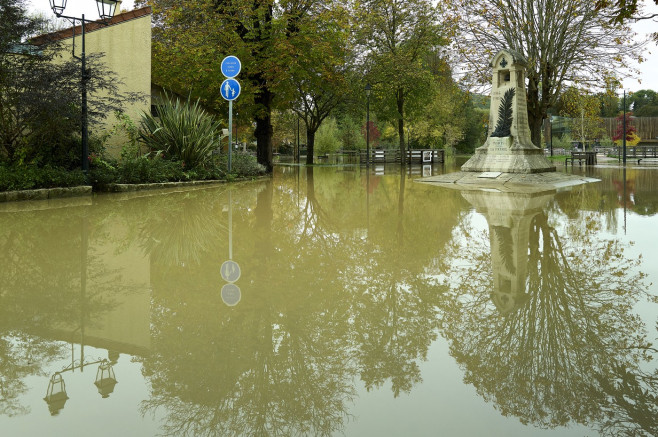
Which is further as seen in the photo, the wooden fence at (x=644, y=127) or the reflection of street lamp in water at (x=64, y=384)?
the wooden fence at (x=644, y=127)

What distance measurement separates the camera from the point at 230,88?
18219mm

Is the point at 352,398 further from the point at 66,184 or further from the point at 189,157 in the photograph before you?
the point at 189,157

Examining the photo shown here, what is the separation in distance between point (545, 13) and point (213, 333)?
24.8 metres

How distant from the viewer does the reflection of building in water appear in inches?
193

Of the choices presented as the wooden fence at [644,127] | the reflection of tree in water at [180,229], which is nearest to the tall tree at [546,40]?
the reflection of tree in water at [180,229]

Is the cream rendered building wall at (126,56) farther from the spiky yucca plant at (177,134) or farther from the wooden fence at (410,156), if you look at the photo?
the wooden fence at (410,156)

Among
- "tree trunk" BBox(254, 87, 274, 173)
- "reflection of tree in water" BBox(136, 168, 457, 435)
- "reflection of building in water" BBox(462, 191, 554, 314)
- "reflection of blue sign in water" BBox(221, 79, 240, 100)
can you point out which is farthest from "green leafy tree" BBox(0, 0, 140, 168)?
"tree trunk" BBox(254, 87, 274, 173)

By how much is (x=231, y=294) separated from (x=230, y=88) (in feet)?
47.6

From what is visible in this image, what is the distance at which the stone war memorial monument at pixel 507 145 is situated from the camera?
65.1 ft

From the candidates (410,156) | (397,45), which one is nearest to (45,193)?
(397,45)

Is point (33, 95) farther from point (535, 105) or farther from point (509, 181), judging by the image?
point (535, 105)

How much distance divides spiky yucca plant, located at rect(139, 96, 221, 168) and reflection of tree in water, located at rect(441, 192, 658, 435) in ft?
46.3

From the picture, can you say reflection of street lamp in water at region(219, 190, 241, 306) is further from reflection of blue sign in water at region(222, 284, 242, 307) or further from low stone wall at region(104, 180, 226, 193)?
low stone wall at region(104, 180, 226, 193)

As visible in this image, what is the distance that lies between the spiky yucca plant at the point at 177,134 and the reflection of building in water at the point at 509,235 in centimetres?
913
